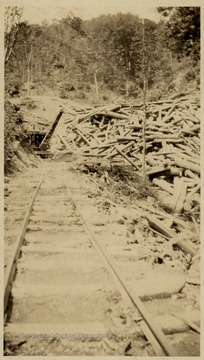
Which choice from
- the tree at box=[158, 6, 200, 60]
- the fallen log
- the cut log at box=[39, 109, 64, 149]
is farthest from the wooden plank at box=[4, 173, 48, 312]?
the cut log at box=[39, 109, 64, 149]

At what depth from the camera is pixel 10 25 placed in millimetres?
4168

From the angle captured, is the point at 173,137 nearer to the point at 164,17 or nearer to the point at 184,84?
the point at 184,84

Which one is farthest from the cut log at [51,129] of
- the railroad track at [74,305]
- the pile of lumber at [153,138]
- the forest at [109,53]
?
the railroad track at [74,305]

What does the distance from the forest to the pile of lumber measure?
2.61ft

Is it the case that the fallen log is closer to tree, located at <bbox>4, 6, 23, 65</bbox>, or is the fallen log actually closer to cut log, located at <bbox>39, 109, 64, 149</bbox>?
tree, located at <bbox>4, 6, 23, 65</bbox>

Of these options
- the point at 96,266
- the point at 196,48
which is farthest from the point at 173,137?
the point at 96,266

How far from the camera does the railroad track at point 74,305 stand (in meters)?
2.41

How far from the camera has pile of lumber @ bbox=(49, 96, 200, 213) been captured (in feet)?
19.5

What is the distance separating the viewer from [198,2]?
4.03 m

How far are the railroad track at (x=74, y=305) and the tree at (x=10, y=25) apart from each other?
287 centimetres

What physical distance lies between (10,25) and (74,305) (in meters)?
3.96

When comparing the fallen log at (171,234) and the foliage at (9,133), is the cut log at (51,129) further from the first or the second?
the fallen log at (171,234)

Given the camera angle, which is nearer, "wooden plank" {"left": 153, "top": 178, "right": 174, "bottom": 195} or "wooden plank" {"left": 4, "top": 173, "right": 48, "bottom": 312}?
"wooden plank" {"left": 4, "top": 173, "right": 48, "bottom": 312}

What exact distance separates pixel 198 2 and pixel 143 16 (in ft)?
2.60
